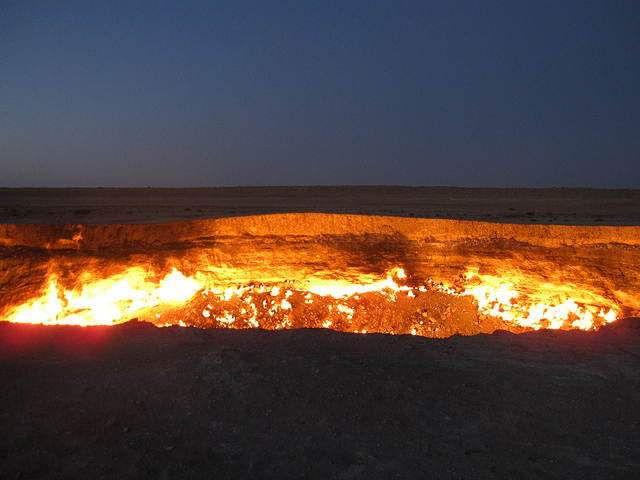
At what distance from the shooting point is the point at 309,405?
339 cm

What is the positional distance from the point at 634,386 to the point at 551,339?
1.19 metres

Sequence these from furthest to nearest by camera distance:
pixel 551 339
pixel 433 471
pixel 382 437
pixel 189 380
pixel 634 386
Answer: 1. pixel 551 339
2. pixel 634 386
3. pixel 189 380
4. pixel 382 437
5. pixel 433 471

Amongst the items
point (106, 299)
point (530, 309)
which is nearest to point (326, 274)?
point (530, 309)

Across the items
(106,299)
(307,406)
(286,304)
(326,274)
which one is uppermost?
(326,274)

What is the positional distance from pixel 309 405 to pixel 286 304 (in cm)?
525

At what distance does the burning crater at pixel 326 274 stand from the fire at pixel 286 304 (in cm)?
2

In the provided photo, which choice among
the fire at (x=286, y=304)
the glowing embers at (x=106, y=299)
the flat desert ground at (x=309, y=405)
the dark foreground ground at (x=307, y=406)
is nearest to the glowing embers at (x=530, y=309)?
the fire at (x=286, y=304)

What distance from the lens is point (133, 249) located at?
28.8 feet

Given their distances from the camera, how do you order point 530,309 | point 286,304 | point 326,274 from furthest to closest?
1. point 326,274
2. point 286,304
3. point 530,309

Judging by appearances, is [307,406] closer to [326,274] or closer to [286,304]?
[286,304]

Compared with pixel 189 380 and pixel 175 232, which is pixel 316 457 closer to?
pixel 189 380

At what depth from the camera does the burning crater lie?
789 centimetres

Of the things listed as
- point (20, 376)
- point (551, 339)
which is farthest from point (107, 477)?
point (551, 339)

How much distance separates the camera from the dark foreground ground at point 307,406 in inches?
107
